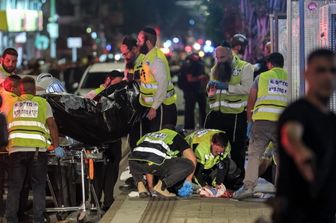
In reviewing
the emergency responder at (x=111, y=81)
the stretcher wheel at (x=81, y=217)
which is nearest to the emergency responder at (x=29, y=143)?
the stretcher wheel at (x=81, y=217)

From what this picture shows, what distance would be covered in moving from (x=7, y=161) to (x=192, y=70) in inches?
435

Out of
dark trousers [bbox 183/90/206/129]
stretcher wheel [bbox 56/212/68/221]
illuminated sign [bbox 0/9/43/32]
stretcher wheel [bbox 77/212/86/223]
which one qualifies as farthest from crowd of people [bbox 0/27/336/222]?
illuminated sign [bbox 0/9/43/32]

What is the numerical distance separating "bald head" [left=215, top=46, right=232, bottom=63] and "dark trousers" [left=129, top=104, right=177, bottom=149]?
0.94 meters

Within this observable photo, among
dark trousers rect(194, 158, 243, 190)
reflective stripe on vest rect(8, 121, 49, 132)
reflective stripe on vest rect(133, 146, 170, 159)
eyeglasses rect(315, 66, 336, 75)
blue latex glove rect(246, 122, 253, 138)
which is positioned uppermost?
eyeglasses rect(315, 66, 336, 75)

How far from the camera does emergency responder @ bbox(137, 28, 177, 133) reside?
1141 centimetres

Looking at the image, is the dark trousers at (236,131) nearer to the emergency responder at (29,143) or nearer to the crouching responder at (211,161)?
the crouching responder at (211,161)

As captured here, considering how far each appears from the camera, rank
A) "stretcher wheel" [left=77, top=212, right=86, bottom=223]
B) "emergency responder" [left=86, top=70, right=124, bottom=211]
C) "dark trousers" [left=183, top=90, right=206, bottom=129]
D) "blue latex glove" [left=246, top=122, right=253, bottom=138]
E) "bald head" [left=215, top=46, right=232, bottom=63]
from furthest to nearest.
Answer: "dark trousers" [left=183, top=90, right=206, bottom=129]
"bald head" [left=215, top=46, right=232, bottom=63]
"emergency responder" [left=86, top=70, right=124, bottom=211]
"blue latex glove" [left=246, top=122, right=253, bottom=138]
"stretcher wheel" [left=77, top=212, right=86, bottom=223]

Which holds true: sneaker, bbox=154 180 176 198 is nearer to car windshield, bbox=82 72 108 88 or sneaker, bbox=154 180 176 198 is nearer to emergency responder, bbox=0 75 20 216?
emergency responder, bbox=0 75 20 216

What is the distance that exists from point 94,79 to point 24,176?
11985 millimetres

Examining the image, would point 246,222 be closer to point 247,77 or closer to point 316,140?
point 247,77

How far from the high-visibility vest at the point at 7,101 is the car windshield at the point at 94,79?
37.2 feet

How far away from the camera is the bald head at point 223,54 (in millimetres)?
11336

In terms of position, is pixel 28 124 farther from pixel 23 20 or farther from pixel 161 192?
pixel 23 20

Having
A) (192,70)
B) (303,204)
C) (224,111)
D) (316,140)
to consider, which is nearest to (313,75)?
(316,140)
